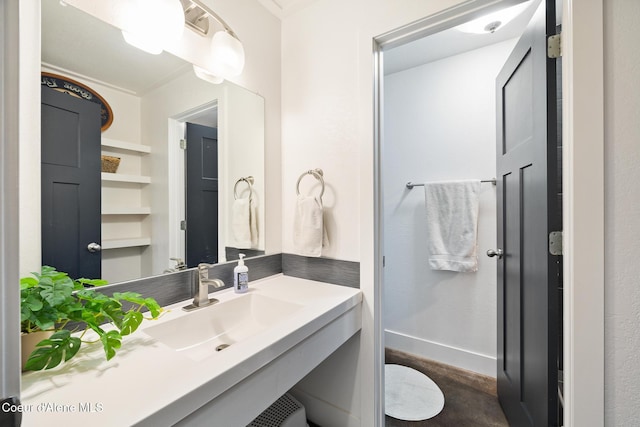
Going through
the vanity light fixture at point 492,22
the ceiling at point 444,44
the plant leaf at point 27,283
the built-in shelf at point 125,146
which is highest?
the ceiling at point 444,44

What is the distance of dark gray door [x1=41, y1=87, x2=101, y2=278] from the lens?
812 millimetres

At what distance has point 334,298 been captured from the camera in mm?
1172

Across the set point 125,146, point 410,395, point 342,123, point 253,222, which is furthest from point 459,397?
point 125,146

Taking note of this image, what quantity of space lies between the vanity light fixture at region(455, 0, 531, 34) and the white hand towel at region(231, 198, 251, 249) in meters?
1.56

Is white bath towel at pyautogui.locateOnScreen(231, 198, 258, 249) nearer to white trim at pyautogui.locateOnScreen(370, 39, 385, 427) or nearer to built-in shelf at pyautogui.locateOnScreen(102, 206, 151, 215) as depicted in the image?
built-in shelf at pyautogui.locateOnScreen(102, 206, 151, 215)

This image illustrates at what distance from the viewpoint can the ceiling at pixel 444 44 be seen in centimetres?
166

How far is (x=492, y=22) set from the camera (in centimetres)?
154

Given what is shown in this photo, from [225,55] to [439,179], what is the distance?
5.33 feet

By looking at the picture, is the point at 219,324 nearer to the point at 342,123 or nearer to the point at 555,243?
the point at 342,123

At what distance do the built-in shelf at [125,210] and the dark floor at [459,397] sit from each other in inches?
63.1
